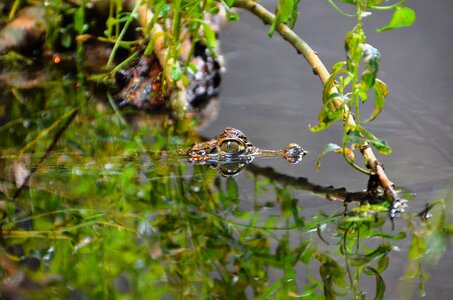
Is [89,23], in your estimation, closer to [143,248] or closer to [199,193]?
[199,193]

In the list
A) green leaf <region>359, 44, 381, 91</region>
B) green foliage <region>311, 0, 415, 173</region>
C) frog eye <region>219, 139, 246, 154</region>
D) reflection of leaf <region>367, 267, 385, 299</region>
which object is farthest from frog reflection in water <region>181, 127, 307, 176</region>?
reflection of leaf <region>367, 267, 385, 299</region>

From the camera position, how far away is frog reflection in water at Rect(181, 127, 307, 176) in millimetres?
1576

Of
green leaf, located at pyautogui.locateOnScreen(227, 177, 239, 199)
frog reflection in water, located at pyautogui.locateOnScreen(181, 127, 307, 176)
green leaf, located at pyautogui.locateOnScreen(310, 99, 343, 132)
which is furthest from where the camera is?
frog reflection in water, located at pyautogui.locateOnScreen(181, 127, 307, 176)

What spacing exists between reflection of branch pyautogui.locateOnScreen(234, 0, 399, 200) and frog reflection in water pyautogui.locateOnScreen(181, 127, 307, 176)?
187 mm

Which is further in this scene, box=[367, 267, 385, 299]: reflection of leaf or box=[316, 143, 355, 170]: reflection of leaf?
box=[316, 143, 355, 170]: reflection of leaf

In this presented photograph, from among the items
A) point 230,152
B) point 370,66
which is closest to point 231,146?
point 230,152

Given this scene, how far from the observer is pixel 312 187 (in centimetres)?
138

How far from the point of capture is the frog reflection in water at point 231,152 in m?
1.58

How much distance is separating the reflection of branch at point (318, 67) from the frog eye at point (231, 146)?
9.5 inches

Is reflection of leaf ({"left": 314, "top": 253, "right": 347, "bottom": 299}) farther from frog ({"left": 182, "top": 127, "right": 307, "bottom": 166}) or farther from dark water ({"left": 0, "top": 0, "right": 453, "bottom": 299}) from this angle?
frog ({"left": 182, "top": 127, "right": 307, "bottom": 166})

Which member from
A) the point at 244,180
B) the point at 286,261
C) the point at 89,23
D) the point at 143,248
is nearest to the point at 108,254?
the point at 143,248

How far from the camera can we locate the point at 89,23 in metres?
2.67

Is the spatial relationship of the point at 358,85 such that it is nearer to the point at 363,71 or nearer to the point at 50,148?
the point at 363,71

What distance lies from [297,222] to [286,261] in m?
0.19
